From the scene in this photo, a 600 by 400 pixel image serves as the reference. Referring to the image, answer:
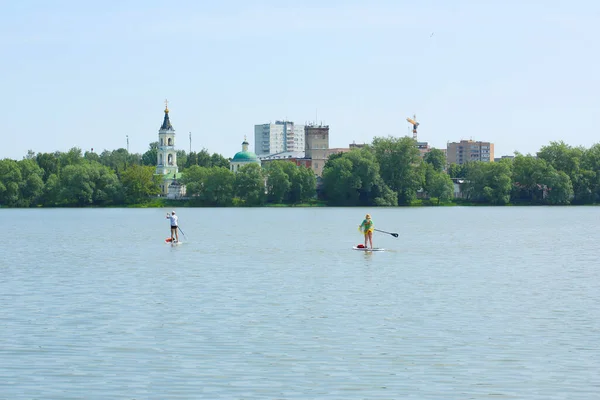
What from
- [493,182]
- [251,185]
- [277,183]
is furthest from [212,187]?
[493,182]

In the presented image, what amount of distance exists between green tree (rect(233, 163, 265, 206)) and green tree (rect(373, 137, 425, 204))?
18774 mm

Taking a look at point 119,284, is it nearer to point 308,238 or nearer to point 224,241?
point 224,241

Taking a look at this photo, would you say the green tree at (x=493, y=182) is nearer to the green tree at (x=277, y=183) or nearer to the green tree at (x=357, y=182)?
the green tree at (x=357, y=182)

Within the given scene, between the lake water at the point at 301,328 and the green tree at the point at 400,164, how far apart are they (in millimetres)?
103948

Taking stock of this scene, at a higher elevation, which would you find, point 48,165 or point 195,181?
point 48,165

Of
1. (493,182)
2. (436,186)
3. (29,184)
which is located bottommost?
(436,186)

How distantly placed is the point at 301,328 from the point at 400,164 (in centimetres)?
12495

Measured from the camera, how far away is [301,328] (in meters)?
20.5

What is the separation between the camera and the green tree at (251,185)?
5837 inches

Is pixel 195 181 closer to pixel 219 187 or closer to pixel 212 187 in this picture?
pixel 212 187

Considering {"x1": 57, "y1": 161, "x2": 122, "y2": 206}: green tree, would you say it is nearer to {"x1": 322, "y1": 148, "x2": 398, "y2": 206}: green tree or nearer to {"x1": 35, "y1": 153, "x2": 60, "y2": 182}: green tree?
{"x1": 35, "y1": 153, "x2": 60, "y2": 182}: green tree

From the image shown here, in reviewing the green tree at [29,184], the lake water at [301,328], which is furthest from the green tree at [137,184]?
the lake water at [301,328]

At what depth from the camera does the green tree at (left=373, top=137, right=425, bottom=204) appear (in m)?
144

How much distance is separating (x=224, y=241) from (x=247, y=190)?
94.7 meters
